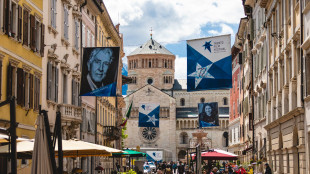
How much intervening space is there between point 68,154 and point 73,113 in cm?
995

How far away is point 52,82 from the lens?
27875mm

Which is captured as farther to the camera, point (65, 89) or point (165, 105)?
point (165, 105)

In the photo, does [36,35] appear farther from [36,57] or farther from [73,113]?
[73,113]

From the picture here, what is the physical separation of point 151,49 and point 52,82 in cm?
11572

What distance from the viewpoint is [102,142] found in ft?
152

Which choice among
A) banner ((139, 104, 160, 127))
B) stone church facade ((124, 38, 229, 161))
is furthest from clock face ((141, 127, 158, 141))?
banner ((139, 104, 160, 127))

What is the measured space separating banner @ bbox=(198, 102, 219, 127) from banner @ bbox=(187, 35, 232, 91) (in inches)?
1123

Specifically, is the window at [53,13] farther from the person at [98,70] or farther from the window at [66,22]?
the person at [98,70]

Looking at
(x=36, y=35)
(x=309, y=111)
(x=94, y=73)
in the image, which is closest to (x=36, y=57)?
(x=36, y=35)

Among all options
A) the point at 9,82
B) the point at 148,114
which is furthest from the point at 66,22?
the point at 148,114

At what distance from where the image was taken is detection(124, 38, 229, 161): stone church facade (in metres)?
125

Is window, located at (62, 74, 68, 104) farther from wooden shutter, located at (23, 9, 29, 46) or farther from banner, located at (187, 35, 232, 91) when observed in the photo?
banner, located at (187, 35, 232, 91)

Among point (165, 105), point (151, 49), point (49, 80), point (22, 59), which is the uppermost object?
point (151, 49)

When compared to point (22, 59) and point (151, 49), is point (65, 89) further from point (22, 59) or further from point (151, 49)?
point (151, 49)
